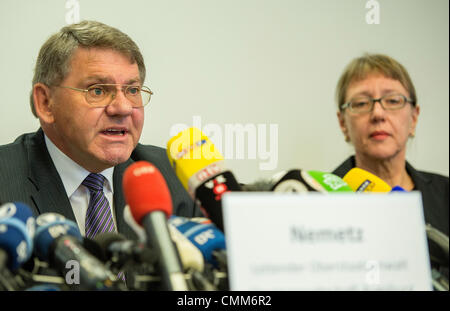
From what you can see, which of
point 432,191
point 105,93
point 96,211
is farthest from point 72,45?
point 432,191

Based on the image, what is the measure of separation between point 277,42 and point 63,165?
3.31 ft

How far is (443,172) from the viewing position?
7.64 ft

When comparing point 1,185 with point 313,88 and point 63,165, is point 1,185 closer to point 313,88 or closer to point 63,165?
point 63,165

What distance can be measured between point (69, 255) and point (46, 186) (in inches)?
32.7

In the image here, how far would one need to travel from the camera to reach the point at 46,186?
4.68 ft

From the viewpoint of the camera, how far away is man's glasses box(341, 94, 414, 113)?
185 cm

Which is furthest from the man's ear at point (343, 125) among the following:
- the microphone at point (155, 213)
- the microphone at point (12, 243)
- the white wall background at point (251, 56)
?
the microphone at point (12, 243)

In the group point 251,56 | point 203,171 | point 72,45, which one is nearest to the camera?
point 203,171

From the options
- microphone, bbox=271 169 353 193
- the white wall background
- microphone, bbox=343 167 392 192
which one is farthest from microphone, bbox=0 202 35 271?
the white wall background

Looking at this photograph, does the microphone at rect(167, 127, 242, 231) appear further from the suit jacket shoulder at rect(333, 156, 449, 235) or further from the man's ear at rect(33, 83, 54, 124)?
the suit jacket shoulder at rect(333, 156, 449, 235)

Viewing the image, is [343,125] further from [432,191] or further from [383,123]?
[432,191]

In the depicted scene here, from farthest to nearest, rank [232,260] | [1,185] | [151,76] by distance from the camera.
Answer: [151,76], [1,185], [232,260]

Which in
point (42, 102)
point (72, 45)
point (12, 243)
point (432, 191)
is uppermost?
point (72, 45)
